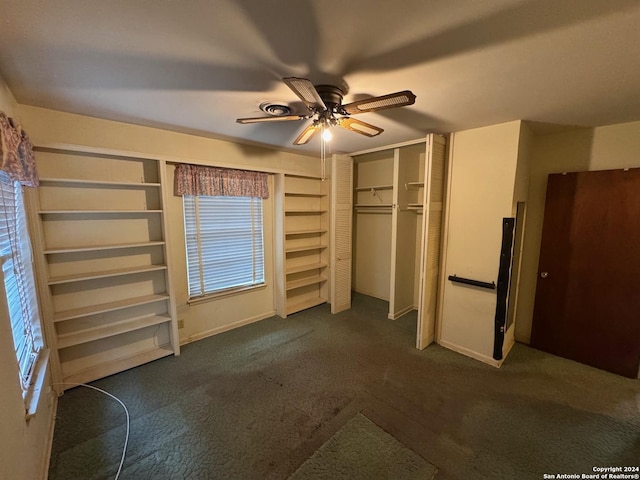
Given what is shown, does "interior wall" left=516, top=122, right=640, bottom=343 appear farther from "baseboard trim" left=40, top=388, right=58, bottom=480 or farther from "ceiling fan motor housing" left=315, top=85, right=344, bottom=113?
"baseboard trim" left=40, top=388, right=58, bottom=480

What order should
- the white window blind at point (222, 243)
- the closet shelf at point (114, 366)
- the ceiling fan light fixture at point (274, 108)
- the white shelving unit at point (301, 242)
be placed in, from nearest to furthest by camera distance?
the ceiling fan light fixture at point (274, 108) → the closet shelf at point (114, 366) → the white window blind at point (222, 243) → the white shelving unit at point (301, 242)

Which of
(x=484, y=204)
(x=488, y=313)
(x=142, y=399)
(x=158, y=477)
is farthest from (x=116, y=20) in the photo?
(x=488, y=313)

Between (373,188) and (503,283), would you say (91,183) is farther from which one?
(503,283)

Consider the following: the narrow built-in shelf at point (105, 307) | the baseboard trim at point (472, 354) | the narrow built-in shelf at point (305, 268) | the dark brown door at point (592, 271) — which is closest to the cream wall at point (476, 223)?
the baseboard trim at point (472, 354)

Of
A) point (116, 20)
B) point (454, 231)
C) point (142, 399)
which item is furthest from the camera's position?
point (454, 231)

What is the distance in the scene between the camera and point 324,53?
134cm

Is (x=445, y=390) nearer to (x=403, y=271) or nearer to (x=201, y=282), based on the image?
(x=403, y=271)

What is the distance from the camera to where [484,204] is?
263 cm

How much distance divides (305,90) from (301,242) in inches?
113

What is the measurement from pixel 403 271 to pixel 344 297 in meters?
0.99

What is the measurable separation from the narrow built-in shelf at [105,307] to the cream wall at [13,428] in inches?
31.7

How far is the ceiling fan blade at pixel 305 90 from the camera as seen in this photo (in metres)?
1.23

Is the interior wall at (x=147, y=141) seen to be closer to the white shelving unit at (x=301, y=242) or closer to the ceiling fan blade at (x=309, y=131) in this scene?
the white shelving unit at (x=301, y=242)

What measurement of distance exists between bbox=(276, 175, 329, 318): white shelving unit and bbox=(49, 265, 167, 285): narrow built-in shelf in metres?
1.56
